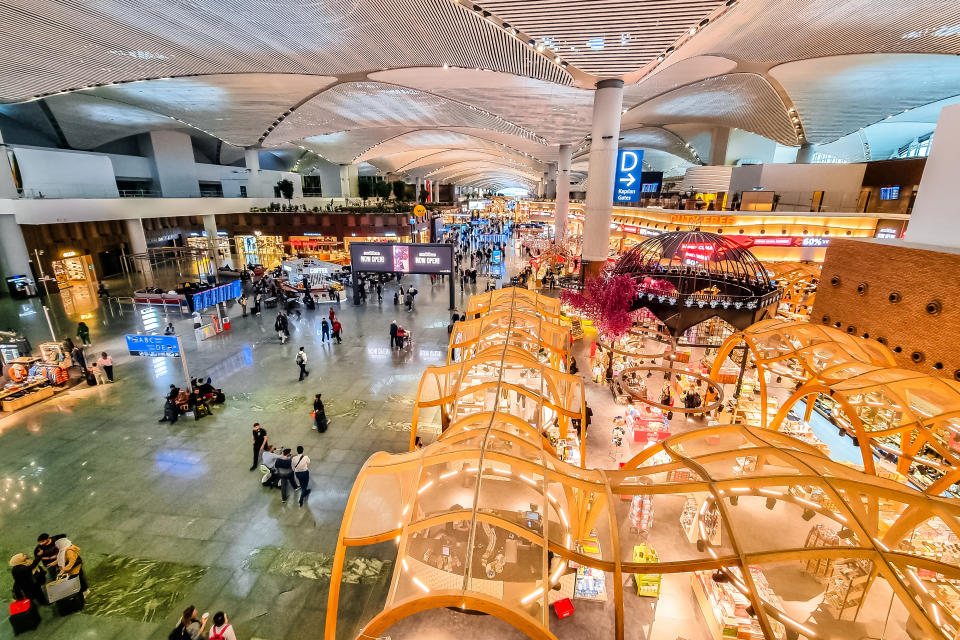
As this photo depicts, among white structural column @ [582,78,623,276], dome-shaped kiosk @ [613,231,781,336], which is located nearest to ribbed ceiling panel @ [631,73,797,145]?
white structural column @ [582,78,623,276]

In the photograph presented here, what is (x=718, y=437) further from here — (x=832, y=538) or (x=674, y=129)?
(x=674, y=129)

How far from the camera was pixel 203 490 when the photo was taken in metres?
7.31

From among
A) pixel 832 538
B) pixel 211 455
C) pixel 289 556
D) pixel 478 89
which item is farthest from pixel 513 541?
pixel 478 89

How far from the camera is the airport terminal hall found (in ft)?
11.7

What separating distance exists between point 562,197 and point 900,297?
25106 millimetres

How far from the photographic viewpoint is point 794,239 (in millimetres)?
18625

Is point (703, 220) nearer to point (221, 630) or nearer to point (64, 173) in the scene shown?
point (221, 630)

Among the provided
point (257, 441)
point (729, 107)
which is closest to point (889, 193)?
point (729, 107)

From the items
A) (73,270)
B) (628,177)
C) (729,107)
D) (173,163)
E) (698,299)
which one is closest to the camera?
(698,299)

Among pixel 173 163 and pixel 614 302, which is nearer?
pixel 614 302

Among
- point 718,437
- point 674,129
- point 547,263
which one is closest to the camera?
point 718,437

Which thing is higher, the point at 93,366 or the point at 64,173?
the point at 64,173

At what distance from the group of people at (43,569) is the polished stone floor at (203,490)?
1.05ft

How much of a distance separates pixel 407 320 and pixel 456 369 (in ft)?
Answer: 36.0
